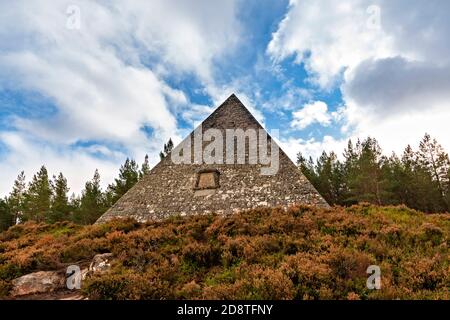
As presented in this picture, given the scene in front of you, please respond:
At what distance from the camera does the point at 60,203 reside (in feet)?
131

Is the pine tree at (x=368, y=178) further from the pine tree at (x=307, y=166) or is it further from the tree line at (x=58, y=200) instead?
the tree line at (x=58, y=200)

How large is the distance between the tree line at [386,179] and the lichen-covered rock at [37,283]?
2775 cm

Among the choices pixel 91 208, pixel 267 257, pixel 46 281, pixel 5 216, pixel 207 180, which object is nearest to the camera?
pixel 267 257

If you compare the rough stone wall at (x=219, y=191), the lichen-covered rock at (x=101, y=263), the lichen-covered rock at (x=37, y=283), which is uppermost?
the rough stone wall at (x=219, y=191)

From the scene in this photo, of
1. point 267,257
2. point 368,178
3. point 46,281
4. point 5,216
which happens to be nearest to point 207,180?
point 267,257

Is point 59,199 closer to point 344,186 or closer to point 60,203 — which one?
point 60,203

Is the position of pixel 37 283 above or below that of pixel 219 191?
below

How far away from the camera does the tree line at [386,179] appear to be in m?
30.9

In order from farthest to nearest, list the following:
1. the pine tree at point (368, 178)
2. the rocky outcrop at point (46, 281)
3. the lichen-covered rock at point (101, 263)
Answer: the pine tree at point (368, 178) < the lichen-covered rock at point (101, 263) < the rocky outcrop at point (46, 281)

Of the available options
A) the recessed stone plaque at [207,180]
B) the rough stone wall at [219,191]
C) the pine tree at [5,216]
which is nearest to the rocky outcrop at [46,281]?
the rough stone wall at [219,191]

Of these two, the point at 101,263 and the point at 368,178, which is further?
the point at 368,178

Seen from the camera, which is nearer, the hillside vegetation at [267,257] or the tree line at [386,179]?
the hillside vegetation at [267,257]

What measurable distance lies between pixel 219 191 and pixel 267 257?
8.01 m

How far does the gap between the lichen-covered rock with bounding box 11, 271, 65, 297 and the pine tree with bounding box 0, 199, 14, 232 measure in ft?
130
